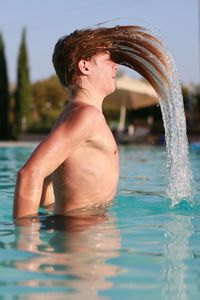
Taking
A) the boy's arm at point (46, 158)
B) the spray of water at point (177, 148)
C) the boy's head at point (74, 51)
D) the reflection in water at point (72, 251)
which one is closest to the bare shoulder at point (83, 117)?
the boy's arm at point (46, 158)

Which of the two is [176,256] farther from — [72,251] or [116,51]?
[116,51]

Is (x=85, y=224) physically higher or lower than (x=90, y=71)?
lower

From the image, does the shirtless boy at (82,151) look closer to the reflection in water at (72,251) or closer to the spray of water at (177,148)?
the reflection in water at (72,251)

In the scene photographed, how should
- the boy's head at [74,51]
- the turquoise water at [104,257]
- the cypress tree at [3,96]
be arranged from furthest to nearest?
the cypress tree at [3,96]
the boy's head at [74,51]
the turquoise water at [104,257]

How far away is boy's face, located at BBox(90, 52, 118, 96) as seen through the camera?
3270mm

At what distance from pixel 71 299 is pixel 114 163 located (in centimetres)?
138

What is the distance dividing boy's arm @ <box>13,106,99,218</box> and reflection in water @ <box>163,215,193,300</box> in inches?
26.4

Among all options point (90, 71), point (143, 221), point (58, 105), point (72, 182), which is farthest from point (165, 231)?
point (58, 105)

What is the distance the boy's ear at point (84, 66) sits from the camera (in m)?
3.21

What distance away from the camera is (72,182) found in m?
3.20

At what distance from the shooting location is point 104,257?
8.61ft

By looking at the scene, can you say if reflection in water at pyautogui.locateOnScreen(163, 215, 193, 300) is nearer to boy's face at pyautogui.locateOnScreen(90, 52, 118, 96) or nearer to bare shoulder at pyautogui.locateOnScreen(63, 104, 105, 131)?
bare shoulder at pyautogui.locateOnScreen(63, 104, 105, 131)

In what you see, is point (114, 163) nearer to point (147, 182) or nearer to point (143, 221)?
point (143, 221)

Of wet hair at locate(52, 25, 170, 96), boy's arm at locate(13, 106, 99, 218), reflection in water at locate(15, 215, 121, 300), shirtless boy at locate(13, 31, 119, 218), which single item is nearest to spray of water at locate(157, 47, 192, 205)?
wet hair at locate(52, 25, 170, 96)
